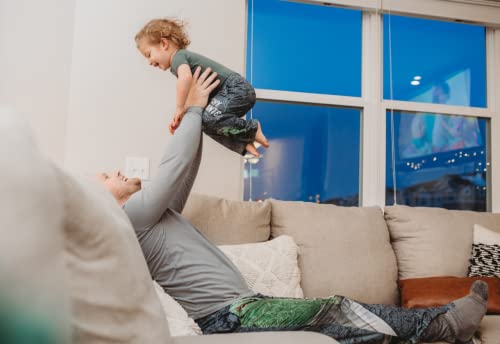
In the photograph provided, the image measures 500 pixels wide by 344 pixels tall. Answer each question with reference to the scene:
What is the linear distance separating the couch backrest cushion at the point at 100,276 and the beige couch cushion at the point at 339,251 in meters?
1.72

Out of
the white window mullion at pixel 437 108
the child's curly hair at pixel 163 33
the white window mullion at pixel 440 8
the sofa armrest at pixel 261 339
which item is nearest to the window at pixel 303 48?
the white window mullion at pixel 440 8

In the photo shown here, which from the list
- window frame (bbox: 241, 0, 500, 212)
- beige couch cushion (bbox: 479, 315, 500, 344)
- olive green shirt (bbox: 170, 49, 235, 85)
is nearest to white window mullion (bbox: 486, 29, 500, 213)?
window frame (bbox: 241, 0, 500, 212)

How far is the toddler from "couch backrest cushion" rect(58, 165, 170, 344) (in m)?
1.35

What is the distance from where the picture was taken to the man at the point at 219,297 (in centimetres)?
140

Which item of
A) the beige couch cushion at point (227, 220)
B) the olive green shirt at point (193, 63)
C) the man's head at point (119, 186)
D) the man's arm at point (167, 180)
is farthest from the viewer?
A: the beige couch cushion at point (227, 220)

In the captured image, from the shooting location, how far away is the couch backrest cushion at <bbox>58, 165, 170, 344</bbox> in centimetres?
32

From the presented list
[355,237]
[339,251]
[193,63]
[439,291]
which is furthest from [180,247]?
[439,291]

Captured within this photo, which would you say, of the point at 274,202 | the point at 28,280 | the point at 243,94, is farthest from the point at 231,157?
the point at 28,280

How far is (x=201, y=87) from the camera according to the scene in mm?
1744

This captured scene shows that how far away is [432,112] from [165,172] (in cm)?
232

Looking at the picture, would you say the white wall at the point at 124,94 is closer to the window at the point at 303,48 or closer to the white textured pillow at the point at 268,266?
the window at the point at 303,48

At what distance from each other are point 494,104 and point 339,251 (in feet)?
6.48

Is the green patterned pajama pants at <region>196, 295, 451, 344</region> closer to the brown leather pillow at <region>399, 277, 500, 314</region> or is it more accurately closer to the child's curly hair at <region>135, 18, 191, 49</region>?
the brown leather pillow at <region>399, 277, 500, 314</region>

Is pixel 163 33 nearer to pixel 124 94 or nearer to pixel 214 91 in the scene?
pixel 214 91
